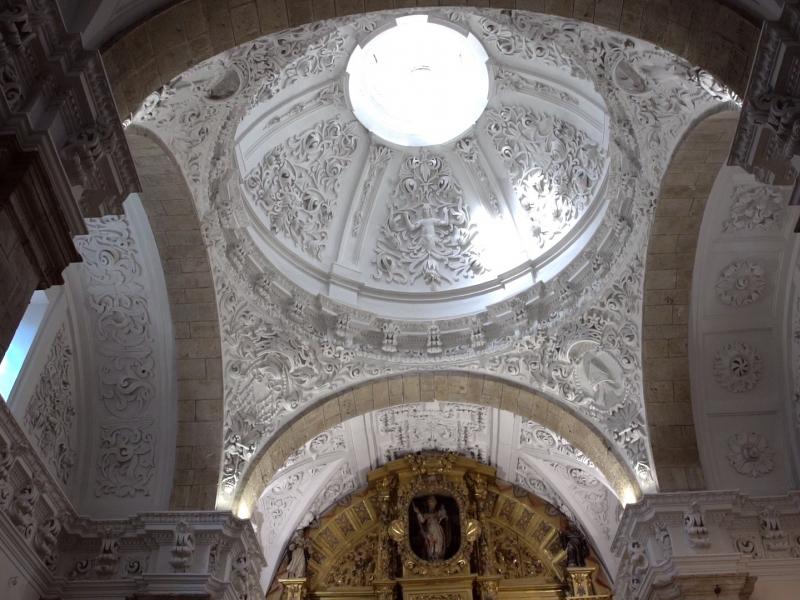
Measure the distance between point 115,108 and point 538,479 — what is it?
33.5 ft

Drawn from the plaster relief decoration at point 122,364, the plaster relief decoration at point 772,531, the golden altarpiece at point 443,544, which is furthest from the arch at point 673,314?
the plaster relief decoration at point 122,364

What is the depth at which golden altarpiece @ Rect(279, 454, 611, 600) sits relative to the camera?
1326 cm

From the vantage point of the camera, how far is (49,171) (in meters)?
4.98

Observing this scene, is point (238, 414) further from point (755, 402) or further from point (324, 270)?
point (755, 402)

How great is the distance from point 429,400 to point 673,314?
3548 millimetres

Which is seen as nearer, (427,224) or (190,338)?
(190,338)

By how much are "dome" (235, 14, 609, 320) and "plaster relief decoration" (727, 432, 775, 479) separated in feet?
10.7

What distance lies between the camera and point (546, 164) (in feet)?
40.4

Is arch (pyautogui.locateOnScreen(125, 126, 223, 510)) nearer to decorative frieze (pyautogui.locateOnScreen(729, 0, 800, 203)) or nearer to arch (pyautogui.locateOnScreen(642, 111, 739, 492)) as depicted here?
arch (pyautogui.locateOnScreen(642, 111, 739, 492))

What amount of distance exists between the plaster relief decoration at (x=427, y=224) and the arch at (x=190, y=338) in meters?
3.33

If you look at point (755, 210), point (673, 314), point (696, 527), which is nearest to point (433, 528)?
point (696, 527)

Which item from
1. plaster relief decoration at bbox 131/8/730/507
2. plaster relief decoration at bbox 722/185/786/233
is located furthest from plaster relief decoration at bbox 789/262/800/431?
plaster relief decoration at bbox 131/8/730/507

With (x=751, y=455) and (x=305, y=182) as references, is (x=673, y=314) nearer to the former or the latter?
(x=751, y=455)

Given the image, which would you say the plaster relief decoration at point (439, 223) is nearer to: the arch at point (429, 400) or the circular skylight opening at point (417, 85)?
the arch at point (429, 400)
